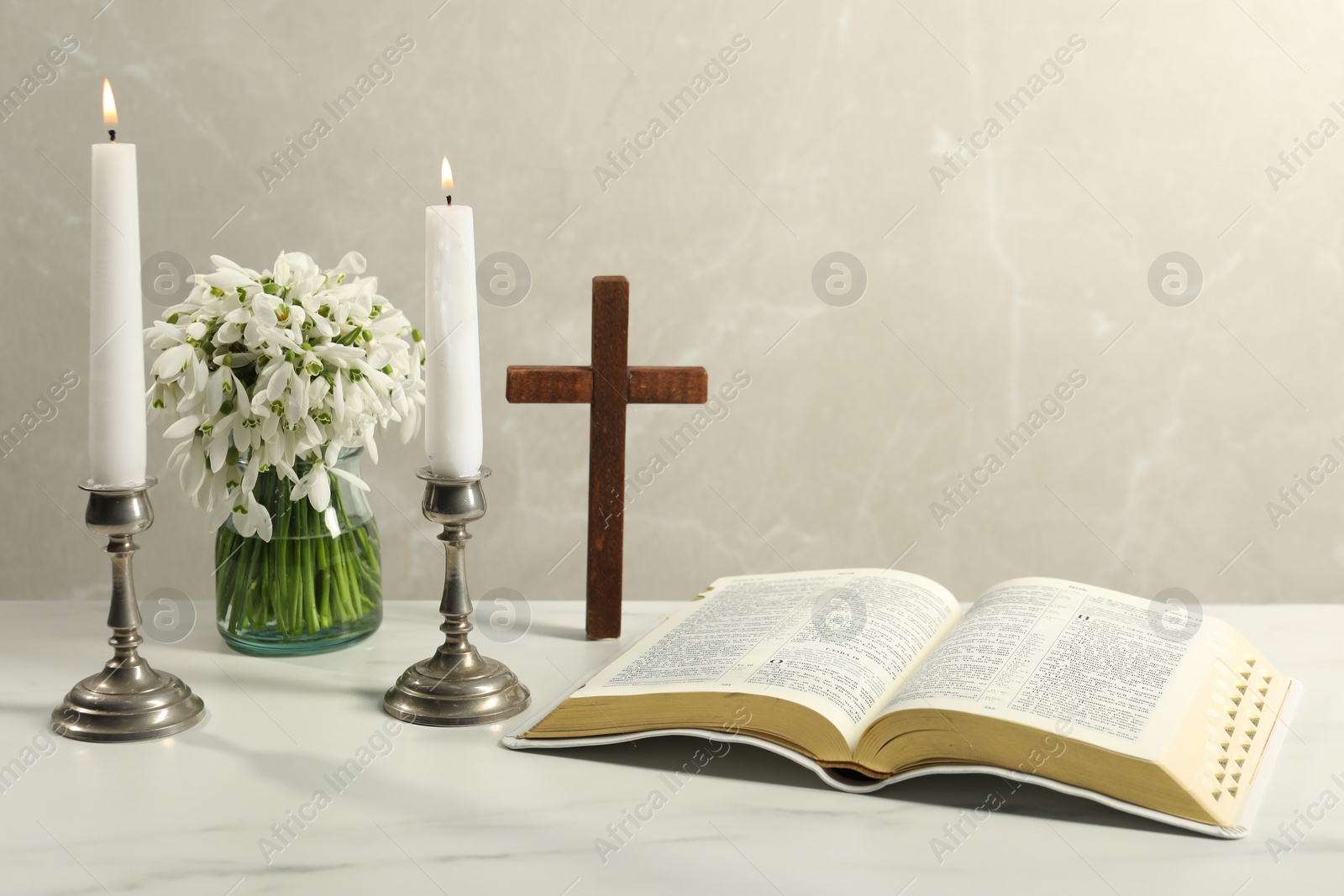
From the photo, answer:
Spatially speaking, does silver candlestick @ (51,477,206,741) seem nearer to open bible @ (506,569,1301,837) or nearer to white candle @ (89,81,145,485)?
white candle @ (89,81,145,485)

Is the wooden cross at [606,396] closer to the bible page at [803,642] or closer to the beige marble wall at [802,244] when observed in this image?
the bible page at [803,642]

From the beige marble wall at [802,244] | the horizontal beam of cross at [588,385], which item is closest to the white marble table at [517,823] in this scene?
the horizontal beam of cross at [588,385]

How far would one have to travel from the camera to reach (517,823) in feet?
2.83

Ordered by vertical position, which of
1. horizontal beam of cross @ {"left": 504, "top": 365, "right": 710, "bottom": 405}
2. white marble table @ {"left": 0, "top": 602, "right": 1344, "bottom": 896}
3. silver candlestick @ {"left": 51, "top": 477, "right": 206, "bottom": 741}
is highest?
horizontal beam of cross @ {"left": 504, "top": 365, "right": 710, "bottom": 405}

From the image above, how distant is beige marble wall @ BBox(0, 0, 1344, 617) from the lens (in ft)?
7.01

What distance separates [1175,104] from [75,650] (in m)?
2.01

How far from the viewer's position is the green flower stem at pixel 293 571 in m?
1.14

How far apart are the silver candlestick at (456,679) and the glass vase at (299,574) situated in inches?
6.2

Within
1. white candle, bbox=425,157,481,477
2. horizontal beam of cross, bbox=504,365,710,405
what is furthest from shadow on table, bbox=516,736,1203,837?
horizontal beam of cross, bbox=504,365,710,405

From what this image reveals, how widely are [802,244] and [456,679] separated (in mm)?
1391

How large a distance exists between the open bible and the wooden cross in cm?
11

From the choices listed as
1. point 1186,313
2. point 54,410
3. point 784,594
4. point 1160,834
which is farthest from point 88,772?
point 1186,313

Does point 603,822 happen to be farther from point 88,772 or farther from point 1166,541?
point 1166,541

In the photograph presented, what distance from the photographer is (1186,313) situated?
7.54 feet
